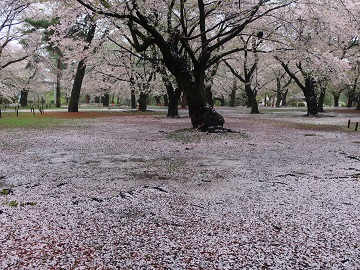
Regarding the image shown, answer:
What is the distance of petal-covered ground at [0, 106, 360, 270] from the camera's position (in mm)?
2508

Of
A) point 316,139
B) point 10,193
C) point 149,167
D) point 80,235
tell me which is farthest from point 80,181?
point 316,139

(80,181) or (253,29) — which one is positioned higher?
(253,29)

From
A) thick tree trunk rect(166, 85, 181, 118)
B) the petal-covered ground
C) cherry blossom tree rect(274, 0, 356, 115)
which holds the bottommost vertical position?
the petal-covered ground

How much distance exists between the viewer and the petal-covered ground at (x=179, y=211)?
251 cm

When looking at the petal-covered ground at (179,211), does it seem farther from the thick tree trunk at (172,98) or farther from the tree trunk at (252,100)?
the tree trunk at (252,100)

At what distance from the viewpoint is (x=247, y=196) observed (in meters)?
4.10

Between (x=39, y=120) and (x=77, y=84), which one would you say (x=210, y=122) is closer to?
(x=39, y=120)

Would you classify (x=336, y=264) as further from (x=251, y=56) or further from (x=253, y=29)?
(x=251, y=56)

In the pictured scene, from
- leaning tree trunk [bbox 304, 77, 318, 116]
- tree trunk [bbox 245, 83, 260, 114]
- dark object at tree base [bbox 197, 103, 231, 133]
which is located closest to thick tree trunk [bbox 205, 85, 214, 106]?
tree trunk [bbox 245, 83, 260, 114]

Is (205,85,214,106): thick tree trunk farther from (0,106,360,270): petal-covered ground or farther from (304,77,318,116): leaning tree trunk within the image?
(0,106,360,270): petal-covered ground

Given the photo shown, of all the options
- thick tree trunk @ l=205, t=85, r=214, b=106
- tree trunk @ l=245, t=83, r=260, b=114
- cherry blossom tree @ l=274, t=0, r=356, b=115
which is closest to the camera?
cherry blossom tree @ l=274, t=0, r=356, b=115

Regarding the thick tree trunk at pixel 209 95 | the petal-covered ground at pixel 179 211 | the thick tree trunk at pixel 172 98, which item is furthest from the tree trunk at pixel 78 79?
the petal-covered ground at pixel 179 211

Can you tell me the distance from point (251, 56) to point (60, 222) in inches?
870

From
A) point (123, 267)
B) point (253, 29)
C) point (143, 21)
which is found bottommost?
point (123, 267)
